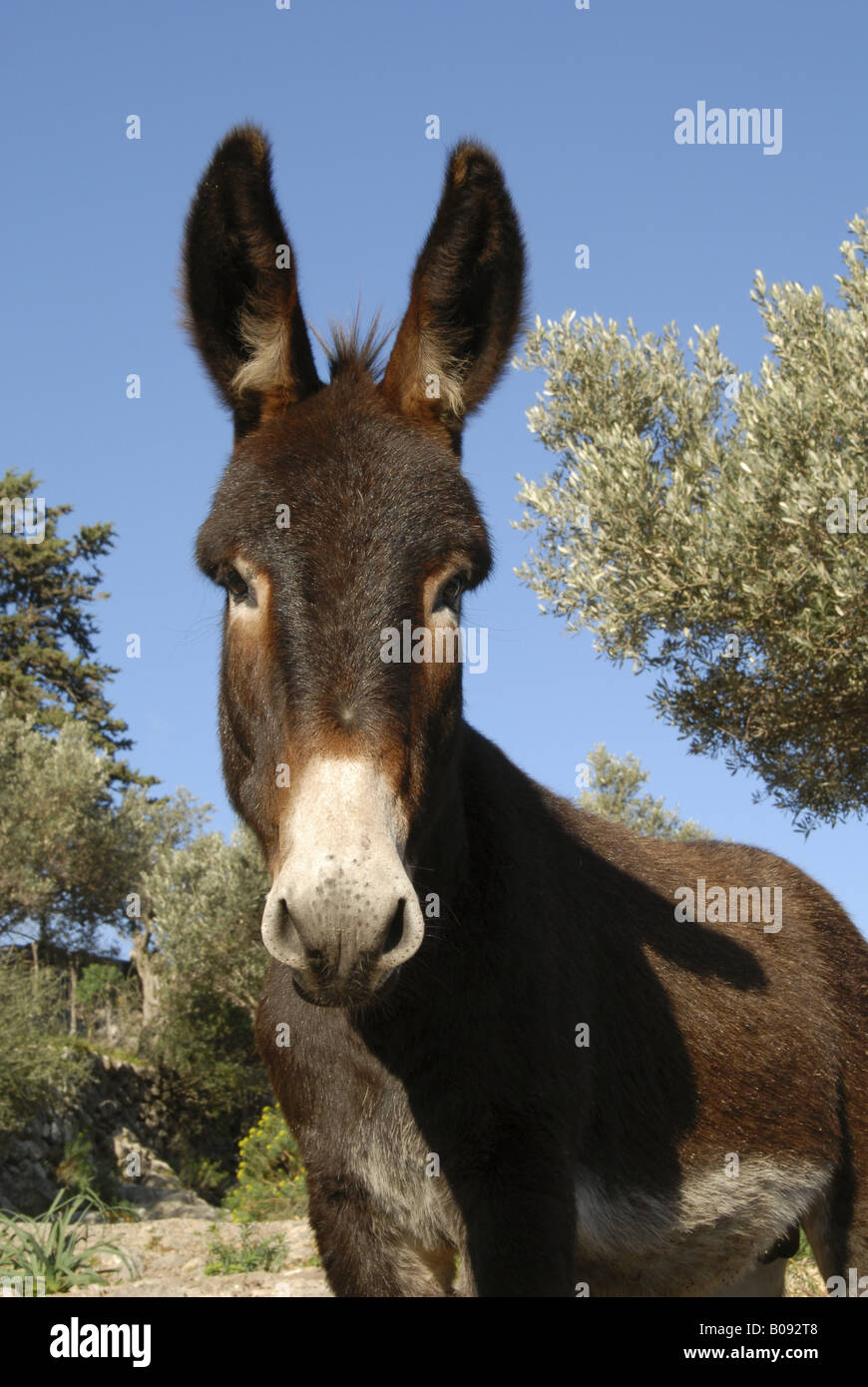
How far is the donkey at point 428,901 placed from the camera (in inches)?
109

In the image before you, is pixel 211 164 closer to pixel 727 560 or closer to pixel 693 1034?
pixel 693 1034

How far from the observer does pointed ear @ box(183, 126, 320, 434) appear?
346 cm

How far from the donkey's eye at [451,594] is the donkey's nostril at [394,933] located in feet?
3.15

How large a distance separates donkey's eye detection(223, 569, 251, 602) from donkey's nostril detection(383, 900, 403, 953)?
109 cm

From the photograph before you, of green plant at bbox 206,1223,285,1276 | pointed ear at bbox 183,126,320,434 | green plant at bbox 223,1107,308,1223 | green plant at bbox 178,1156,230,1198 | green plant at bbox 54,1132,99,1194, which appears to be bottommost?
green plant at bbox 178,1156,230,1198

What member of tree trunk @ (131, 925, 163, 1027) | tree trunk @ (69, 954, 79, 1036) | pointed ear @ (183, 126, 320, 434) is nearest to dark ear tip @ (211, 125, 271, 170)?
pointed ear @ (183, 126, 320, 434)

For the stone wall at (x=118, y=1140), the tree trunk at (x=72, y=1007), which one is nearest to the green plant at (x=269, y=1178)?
the stone wall at (x=118, y=1140)

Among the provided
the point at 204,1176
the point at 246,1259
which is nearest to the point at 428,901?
the point at 246,1259

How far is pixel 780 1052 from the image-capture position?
15.4ft

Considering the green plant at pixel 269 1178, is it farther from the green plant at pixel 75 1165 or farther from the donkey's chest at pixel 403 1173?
the donkey's chest at pixel 403 1173

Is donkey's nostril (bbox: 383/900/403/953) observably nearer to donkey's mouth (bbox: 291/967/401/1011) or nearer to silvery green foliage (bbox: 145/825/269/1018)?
donkey's mouth (bbox: 291/967/401/1011)

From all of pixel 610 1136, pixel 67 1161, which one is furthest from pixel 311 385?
pixel 67 1161

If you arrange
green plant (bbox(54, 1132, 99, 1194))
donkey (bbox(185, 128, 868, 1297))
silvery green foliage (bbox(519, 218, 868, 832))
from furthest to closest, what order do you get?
green plant (bbox(54, 1132, 99, 1194)), silvery green foliage (bbox(519, 218, 868, 832)), donkey (bbox(185, 128, 868, 1297))
